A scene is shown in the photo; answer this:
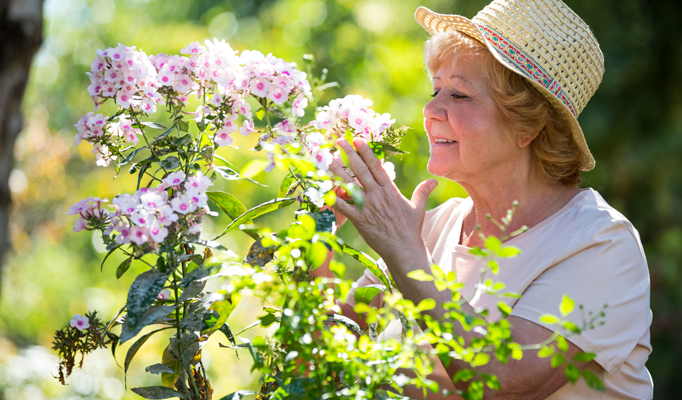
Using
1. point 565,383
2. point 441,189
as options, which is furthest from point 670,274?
point 565,383

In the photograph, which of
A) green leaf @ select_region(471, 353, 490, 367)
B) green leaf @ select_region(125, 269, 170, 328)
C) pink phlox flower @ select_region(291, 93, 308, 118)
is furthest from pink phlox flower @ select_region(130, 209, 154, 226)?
green leaf @ select_region(471, 353, 490, 367)

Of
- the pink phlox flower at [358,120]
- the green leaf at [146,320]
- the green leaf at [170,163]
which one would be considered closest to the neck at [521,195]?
the pink phlox flower at [358,120]

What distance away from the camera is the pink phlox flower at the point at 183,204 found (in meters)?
0.95

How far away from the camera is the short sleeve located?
1.20 metres

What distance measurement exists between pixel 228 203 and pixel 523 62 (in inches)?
34.0

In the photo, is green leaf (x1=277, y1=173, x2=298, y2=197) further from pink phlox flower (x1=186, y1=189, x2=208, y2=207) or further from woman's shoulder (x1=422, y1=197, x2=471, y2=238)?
woman's shoulder (x1=422, y1=197, x2=471, y2=238)

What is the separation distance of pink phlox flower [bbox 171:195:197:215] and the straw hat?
879 mm

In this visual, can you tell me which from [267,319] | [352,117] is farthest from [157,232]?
[352,117]

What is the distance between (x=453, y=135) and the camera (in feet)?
4.98

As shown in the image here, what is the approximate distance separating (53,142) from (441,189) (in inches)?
222

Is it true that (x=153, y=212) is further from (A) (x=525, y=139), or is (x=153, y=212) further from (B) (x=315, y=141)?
(A) (x=525, y=139)

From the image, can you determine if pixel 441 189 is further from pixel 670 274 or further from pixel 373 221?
pixel 373 221

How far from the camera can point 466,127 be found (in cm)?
150

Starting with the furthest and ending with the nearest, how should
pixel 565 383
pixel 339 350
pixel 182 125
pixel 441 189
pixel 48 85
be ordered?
pixel 48 85, pixel 441 189, pixel 565 383, pixel 182 125, pixel 339 350
